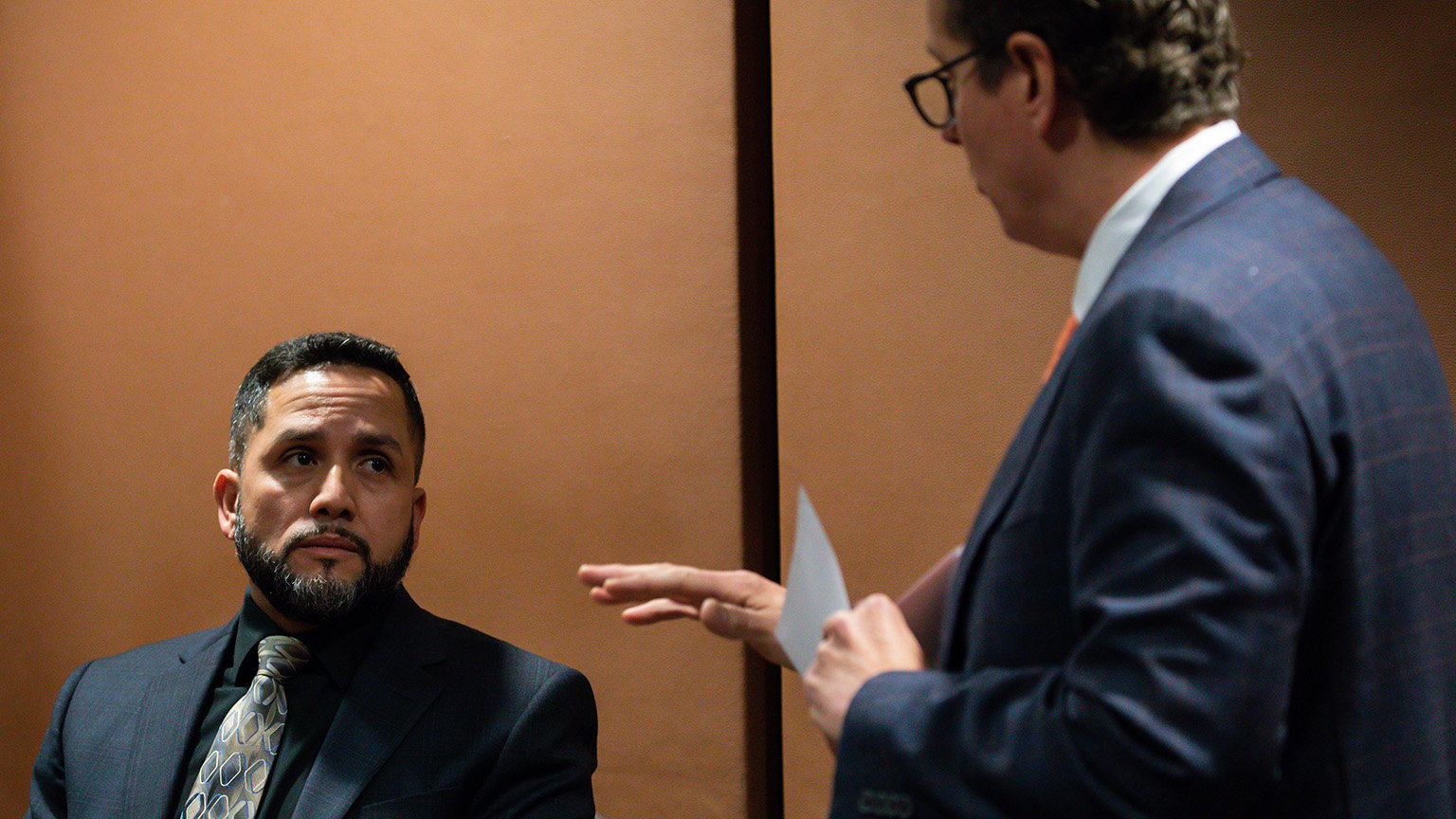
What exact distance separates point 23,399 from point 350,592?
1.33 metres

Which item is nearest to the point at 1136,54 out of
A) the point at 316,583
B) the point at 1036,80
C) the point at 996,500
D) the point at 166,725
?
the point at 1036,80

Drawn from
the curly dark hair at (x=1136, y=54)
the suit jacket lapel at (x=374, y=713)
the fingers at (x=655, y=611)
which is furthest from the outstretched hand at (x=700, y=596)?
the suit jacket lapel at (x=374, y=713)

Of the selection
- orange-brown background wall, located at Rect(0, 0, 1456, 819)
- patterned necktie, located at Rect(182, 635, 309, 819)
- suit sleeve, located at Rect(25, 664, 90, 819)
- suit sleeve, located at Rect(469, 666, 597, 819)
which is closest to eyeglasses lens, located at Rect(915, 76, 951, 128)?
orange-brown background wall, located at Rect(0, 0, 1456, 819)

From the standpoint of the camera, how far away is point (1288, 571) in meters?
0.69

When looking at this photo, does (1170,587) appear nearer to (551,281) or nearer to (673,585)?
(673,585)

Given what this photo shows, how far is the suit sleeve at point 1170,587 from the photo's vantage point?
26.7 inches

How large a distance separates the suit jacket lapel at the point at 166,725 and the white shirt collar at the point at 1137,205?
137 cm

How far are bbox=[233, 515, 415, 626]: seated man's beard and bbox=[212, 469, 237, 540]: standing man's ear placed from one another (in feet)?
0.28

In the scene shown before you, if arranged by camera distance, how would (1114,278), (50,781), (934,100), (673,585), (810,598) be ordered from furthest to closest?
1. (934,100)
2. (50,781)
3. (673,585)
4. (810,598)
5. (1114,278)

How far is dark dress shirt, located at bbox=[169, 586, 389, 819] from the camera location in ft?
5.30

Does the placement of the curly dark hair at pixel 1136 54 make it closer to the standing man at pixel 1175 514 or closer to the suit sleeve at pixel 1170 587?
the standing man at pixel 1175 514

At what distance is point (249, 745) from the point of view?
1628mm

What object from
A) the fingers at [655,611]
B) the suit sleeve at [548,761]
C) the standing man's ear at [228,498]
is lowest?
the suit sleeve at [548,761]

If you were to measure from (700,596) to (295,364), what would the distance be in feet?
3.08
